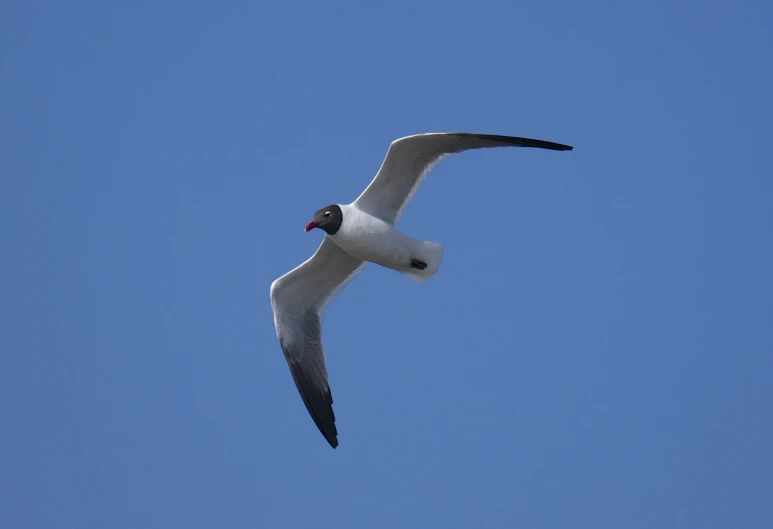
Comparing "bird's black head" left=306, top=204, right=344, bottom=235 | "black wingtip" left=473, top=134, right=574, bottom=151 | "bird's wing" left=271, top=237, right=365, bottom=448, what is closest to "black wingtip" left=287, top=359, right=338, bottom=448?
"bird's wing" left=271, top=237, right=365, bottom=448

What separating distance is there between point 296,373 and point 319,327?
0.62 meters

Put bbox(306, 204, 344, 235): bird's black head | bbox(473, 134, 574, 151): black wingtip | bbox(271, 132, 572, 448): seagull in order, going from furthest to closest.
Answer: bbox(306, 204, 344, 235): bird's black head → bbox(271, 132, 572, 448): seagull → bbox(473, 134, 574, 151): black wingtip

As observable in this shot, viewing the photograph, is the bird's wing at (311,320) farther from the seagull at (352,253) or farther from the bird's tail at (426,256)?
the bird's tail at (426,256)

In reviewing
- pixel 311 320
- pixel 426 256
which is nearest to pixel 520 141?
pixel 426 256

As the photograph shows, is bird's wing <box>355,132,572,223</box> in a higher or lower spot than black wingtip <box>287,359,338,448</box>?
higher

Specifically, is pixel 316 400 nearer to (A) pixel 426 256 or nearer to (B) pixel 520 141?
(A) pixel 426 256

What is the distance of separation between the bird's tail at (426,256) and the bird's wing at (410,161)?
1.28ft

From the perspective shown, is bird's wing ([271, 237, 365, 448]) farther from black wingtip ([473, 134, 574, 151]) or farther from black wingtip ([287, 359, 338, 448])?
black wingtip ([473, 134, 574, 151])

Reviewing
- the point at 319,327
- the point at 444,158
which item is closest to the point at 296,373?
the point at 319,327

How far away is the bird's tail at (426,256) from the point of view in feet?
34.5

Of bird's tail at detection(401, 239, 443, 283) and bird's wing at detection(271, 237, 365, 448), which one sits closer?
bird's tail at detection(401, 239, 443, 283)

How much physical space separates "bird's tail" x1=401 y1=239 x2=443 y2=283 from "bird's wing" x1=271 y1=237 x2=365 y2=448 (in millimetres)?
1003

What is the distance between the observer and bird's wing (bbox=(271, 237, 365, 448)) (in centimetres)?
1127

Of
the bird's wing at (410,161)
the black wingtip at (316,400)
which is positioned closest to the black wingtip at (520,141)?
the bird's wing at (410,161)
